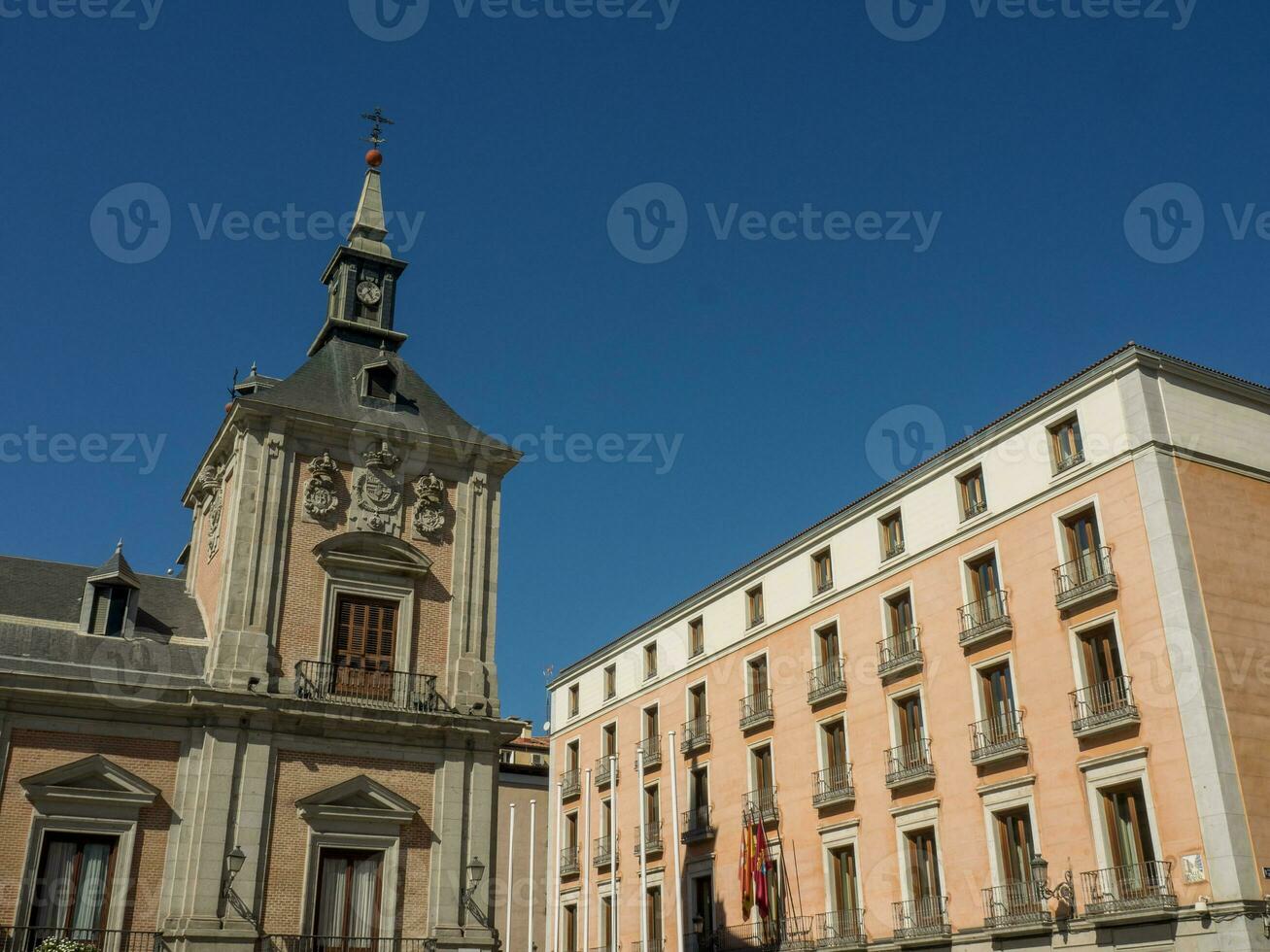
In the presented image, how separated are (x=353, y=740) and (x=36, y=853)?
255 inches

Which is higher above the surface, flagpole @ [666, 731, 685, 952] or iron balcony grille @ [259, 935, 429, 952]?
flagpole @ [666, 731, 685, 952]

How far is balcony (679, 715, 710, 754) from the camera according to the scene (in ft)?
152

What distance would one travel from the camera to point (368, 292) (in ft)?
111

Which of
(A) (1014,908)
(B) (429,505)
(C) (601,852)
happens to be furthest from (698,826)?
(B) (429,505)

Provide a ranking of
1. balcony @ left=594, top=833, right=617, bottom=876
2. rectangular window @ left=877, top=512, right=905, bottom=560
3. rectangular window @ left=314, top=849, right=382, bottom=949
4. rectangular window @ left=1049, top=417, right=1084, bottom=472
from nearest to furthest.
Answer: rectangular window @ left=314, top=849, right=382, bottom=949 → rectangular window @ left=1049, top=417, right=1084, bottom=472 → rectangular window @ left=877, top=512, right=905, bottom=560 → balcony @ left=594, top=833, right=617, bottom=876

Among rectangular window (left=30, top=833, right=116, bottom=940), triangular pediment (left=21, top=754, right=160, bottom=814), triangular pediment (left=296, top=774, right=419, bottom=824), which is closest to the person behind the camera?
rectangular window (left=30, top=833, right=116, bottom=940)

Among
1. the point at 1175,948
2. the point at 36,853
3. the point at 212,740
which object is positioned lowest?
the point at 1175,948

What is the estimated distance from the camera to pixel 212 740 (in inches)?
1006

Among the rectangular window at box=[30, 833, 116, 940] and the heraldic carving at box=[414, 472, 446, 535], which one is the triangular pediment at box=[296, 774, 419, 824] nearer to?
the rectangular window at box=[30, 833, 116, 940]

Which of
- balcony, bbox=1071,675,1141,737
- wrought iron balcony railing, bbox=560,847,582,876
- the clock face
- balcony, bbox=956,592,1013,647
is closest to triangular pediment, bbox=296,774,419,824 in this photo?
the clock face

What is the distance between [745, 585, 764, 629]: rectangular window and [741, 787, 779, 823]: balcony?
6193mm

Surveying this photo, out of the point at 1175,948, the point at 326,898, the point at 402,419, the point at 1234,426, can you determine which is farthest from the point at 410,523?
the point at 1234,426

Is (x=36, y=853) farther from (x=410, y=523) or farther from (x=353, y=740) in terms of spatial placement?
(x=410, y=523)

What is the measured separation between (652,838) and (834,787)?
11.5 metres
